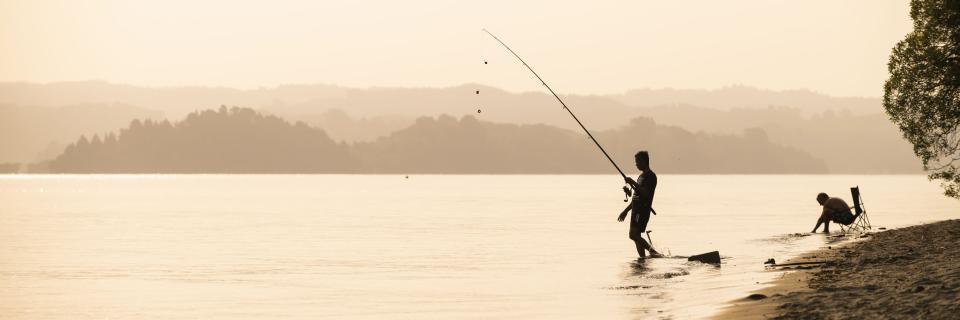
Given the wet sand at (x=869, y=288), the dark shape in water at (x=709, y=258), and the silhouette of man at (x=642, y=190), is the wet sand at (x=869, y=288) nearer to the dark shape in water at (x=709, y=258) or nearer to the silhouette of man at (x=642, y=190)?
the dark shape in water at (x=709, y=258)

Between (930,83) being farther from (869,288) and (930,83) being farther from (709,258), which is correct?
(869,288)

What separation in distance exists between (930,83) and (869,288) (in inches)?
669

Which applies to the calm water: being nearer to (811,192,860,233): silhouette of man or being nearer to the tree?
(811,192,860,233): silhouette of man

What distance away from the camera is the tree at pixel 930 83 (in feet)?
97.3

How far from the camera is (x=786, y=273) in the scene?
1942cm

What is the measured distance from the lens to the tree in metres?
29.7

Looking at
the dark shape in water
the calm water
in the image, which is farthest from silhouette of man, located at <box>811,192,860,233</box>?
the dark shape in water

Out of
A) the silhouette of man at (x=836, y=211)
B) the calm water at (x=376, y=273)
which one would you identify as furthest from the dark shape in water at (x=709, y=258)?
the silhouette of man at (x=836, y=211)

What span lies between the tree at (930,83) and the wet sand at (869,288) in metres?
8.73

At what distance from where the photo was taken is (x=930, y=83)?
29844mm

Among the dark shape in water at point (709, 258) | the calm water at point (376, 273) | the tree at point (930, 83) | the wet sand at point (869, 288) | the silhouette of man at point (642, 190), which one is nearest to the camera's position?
the wet sand at point (869, 288)

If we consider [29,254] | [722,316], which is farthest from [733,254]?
[29,254]

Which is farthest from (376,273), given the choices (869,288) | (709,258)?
(869,288)

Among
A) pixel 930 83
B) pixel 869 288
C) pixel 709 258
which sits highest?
pixel 930 83
